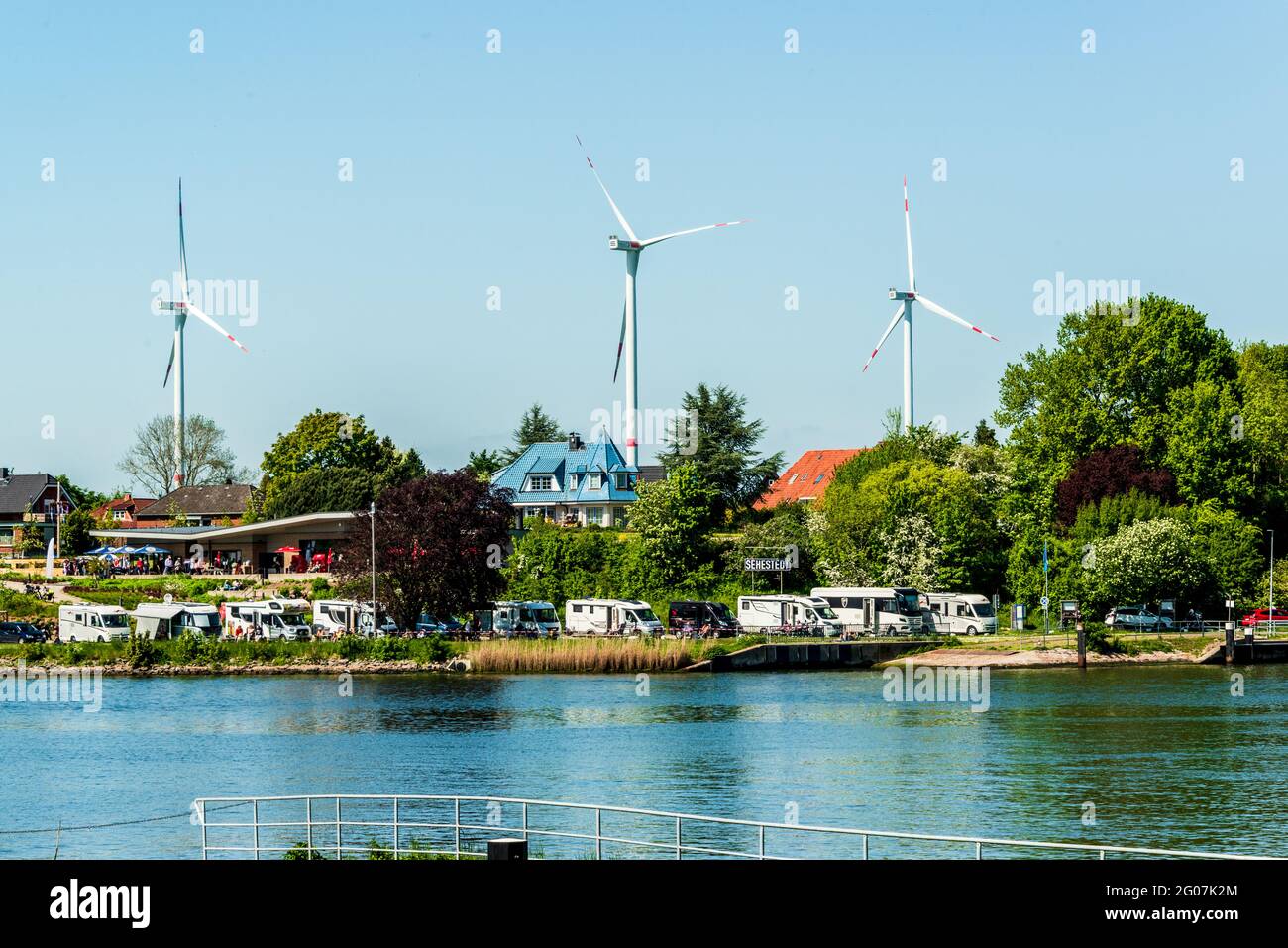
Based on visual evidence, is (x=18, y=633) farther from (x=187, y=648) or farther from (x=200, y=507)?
(x=200, y=507)

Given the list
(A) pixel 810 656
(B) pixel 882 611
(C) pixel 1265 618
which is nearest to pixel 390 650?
(A) pixel 810 656

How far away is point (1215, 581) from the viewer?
291 feet

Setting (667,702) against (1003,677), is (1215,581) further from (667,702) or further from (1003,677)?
(667,702)

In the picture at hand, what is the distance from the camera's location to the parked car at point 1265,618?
286 feet

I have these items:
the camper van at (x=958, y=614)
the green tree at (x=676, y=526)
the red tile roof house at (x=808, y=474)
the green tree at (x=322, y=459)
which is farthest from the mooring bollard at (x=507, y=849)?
the red tile roof house at (x=808, y=474)

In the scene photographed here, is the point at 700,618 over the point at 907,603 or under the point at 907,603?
under

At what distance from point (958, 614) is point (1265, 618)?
16657 mm

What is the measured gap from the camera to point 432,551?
84.8 m

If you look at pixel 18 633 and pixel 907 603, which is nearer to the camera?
pixel 18 633

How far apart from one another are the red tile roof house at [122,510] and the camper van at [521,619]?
238 ft

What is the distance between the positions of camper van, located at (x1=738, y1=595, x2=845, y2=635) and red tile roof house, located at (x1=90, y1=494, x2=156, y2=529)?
262 feet

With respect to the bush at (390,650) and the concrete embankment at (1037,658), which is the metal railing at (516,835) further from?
the concrete embankment at (1037,658)

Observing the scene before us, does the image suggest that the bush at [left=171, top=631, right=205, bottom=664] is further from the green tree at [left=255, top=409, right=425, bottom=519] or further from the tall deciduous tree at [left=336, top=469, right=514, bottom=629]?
the green tree at [left=255, top=409, right=425, bottom=519]
